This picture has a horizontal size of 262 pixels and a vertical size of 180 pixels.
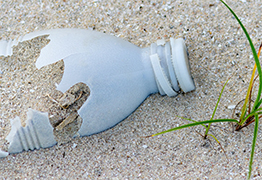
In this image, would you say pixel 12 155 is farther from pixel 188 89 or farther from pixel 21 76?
pixel 188 89

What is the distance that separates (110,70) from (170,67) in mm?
285

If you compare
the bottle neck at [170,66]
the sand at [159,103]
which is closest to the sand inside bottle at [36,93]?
the sand at [159,103]

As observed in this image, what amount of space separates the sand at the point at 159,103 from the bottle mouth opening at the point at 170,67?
0.12 meters

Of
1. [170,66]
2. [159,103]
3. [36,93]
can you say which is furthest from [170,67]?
[36,93]

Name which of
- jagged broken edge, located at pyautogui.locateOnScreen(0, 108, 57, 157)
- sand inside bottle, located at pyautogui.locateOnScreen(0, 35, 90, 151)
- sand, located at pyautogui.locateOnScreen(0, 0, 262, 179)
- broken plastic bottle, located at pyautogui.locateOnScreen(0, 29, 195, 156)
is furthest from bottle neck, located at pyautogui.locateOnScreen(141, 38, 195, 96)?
jagged broken edge, located at pyautogui.locateOnScreen(0, 108, 57, 157)

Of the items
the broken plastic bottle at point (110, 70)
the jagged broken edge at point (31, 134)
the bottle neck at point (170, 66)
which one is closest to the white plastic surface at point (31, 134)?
the jagged broken edge at point (31, 134)

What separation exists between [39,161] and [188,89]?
0.79 m

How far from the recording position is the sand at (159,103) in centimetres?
143

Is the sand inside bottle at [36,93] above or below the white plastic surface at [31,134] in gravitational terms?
above

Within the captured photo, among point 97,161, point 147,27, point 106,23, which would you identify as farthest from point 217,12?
point 97,161

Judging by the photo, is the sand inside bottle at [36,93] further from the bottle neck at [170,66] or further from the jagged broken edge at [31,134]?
the bottle neck at [170,66]

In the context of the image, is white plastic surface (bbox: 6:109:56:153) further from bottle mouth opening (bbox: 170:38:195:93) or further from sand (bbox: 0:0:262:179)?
bottle mouth opening (bbox: 170:38:195:93)

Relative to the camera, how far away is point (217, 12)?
1714 mm

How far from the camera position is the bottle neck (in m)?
1.41
